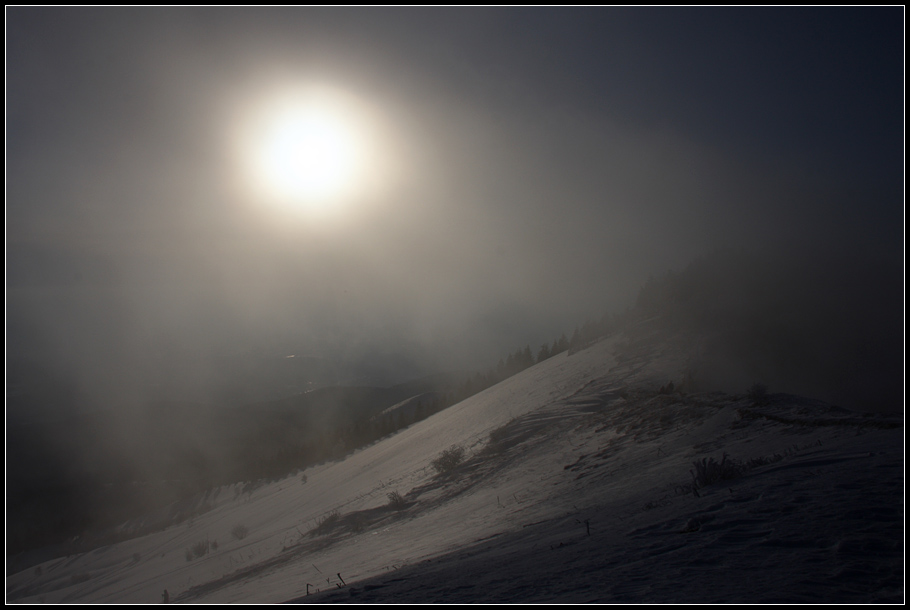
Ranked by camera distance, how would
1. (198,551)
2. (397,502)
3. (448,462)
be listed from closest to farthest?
(397,502), (448,462), (198,551)

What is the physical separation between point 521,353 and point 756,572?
210ft

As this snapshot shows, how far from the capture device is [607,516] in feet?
19.0

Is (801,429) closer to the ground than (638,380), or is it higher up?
closer to the ground

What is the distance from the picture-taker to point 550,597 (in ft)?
11.1

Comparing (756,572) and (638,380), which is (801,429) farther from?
(638,380)

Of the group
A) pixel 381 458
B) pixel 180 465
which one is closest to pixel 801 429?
pixel 381 458

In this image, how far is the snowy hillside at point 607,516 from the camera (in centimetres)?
343

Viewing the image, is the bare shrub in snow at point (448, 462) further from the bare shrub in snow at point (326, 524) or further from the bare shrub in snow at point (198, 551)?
the bare shrub in snow at point (198, 551)

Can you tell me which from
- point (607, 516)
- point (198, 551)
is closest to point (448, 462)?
point (607, 516)

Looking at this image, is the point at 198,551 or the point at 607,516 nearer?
the point at 607,516

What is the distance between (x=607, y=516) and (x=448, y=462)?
31.0ft

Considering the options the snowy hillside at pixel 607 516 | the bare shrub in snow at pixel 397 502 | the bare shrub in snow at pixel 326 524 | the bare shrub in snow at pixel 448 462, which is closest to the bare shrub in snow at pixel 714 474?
the snowy hillside at pixel 607 516

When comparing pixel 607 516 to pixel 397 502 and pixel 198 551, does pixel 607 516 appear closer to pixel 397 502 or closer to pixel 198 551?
pixel 397 502

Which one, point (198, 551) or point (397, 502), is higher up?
point (198, 551)
